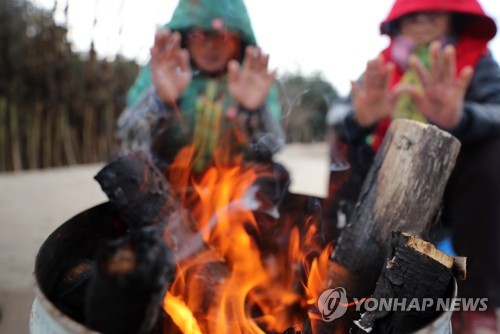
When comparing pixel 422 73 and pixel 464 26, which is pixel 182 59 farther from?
pixel 464 26

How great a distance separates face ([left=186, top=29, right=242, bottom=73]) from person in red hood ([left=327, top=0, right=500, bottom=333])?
2.60 ft

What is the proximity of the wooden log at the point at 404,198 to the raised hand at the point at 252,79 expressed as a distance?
2.59 feet

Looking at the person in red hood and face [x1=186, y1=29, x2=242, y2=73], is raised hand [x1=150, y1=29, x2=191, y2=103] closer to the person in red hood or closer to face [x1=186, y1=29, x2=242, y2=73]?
face [x1=186, y1=29, x2=242, y2=73]

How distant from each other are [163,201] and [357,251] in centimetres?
66

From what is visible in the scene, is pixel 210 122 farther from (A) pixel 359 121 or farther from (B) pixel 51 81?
(B) pixel 51 81

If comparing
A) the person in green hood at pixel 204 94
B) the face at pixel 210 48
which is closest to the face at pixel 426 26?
the person in green hood at pixel 204 94

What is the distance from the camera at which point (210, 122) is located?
2.67 metres

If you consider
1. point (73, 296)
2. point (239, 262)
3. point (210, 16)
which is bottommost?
point (239, 262)

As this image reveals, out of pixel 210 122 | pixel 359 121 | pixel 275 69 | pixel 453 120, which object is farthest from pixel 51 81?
pixel 453 120

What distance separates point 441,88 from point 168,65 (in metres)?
1.19

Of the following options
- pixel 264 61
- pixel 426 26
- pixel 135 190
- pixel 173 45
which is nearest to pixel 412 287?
pixel 135 190

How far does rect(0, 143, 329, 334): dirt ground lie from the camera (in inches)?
81.7

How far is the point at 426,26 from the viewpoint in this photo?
212cm

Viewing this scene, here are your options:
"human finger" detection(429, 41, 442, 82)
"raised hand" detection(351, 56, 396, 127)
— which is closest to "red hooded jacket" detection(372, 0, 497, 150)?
"raised hand" detection(351, 56, 396, 127)
